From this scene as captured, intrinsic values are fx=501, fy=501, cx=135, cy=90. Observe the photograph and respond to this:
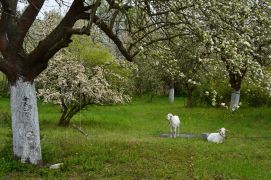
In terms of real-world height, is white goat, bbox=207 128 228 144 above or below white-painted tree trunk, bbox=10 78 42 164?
below

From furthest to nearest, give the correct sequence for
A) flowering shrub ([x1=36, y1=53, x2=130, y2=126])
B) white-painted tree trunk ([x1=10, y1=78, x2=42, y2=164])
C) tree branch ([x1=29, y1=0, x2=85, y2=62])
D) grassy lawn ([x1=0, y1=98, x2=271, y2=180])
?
flowering shrub ([x1=36, y1=53, x2=130, y2=126]) → white-painted tree trunk ([x1=10, y1=78, x2=42, y2=164]) → tree branch ([x1=29, y1=0, x2=85, y2=62]) → grassy lawn ([x1=0, y1=98, x2=271, y2=180])

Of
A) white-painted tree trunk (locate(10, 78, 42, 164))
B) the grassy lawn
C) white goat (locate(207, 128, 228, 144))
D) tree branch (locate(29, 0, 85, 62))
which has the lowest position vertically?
the grassy lawn

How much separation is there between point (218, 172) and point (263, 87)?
9.05 feet

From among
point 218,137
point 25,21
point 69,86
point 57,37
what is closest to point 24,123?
point 57,37

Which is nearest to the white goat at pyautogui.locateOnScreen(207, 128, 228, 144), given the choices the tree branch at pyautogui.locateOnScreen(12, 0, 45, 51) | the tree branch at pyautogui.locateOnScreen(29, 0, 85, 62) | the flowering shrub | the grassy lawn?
the grassy lawn

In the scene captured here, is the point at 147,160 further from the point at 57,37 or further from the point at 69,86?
the point at 69,86

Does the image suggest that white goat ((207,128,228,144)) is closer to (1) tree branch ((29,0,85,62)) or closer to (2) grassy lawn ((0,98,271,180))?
(2) grassy lawn ((0,98,271,180))

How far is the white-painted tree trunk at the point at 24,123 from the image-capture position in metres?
14.4

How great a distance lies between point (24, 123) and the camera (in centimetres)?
1442

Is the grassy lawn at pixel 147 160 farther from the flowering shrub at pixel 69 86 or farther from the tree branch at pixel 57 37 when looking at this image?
the flowering shrub at pixel 69 86

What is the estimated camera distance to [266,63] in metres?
14.6

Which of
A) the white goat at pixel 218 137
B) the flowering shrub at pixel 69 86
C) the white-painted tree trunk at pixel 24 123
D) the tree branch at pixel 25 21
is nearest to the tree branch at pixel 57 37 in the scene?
the tree branch at pixel 25 21

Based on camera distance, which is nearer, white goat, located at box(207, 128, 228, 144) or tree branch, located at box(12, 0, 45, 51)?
tree branch, located at box(12, 0, 45, 51)

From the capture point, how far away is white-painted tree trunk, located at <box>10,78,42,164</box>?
14.4 meters
